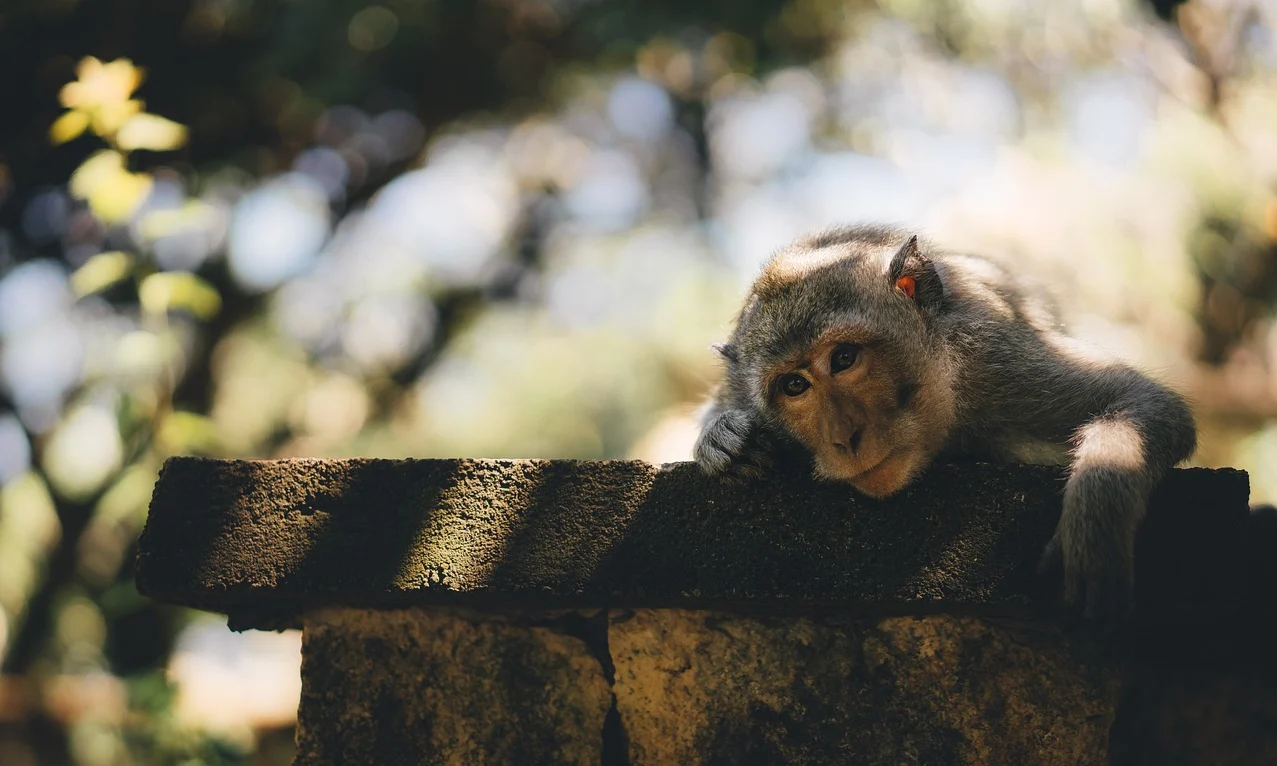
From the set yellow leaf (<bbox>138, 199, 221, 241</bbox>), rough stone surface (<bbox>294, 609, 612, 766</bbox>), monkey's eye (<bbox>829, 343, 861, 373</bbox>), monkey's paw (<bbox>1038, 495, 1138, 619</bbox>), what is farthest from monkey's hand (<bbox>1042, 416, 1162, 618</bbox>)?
yellow leaf (<bbox>138, 199, 221, 241</bbox>)

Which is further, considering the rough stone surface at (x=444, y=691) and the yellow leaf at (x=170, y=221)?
the yellow leaf at (x=170, y=221)

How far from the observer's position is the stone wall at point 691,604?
2.16 meters

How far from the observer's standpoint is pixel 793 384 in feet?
8.50

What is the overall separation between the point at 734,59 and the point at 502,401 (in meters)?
2.86

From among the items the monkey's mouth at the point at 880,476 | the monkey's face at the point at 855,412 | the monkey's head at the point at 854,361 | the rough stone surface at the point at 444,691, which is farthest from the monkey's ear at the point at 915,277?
the rough stone surface at the point at 444,691

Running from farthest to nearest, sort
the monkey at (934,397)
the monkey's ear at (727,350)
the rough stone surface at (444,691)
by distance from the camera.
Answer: the monkey's ear at (727,350) → the rough stone surface at (444,691) → the monkey at (934,397)

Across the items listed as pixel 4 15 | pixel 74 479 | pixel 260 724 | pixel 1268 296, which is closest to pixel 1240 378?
pixel 1268 296

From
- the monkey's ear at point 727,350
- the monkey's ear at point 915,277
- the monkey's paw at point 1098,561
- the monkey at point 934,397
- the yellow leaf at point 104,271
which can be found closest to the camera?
the monkey's paw at point 1098,561

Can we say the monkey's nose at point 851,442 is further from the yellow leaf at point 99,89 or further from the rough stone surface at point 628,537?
the yellow leaf at point 99,89

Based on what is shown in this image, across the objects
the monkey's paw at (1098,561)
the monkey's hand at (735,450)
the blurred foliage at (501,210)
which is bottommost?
the blurred foliage at (501,210)

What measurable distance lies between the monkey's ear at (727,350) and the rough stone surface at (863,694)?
0.88 meters

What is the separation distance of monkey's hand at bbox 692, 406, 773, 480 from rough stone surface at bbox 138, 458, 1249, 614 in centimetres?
4

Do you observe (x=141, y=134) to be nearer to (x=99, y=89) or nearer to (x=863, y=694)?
(x=99, y=89)

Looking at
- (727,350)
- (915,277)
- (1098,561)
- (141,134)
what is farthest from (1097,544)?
(141,134)
